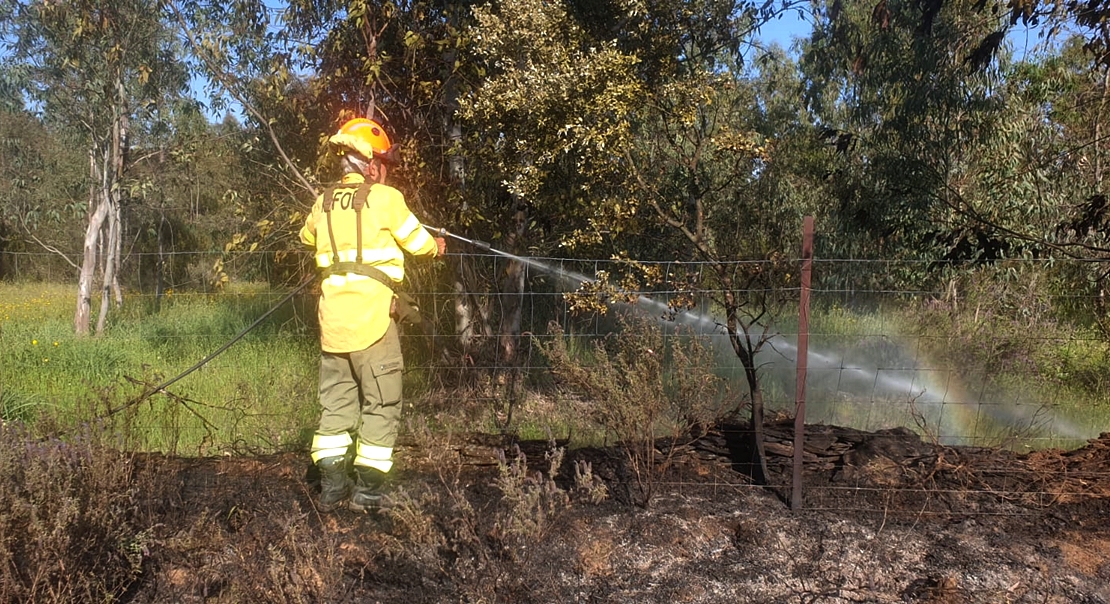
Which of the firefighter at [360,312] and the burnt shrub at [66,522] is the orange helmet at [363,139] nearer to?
the firefighter at [360,312]

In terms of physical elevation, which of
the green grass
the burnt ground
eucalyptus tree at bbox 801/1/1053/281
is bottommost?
the burnt ground

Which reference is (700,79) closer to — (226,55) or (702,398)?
(702,398)

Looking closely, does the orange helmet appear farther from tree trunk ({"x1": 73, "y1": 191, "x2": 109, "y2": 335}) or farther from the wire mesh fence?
tree trunk ({"x1": 73, "y1": 191, "x2": 109, "y2": 335})

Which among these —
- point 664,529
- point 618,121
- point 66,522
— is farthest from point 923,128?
point 66,522

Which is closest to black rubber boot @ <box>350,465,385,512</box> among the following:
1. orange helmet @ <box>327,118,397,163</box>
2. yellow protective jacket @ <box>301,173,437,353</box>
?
yellow protective jacket @ <box>301,173,437,353</box>

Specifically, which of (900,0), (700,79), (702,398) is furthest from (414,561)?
(900,0)

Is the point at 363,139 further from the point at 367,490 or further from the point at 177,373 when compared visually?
the point at 177,373

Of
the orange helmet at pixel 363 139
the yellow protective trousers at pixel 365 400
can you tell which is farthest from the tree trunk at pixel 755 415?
the orange helmet at pixel 363 139

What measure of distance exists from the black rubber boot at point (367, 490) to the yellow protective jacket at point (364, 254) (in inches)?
25.4

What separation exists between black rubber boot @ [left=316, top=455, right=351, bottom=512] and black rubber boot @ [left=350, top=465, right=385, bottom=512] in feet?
0.25

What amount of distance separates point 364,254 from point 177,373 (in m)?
3.00

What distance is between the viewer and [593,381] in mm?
4305

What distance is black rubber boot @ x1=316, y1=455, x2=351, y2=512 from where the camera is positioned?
416 cm

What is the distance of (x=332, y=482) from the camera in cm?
417
